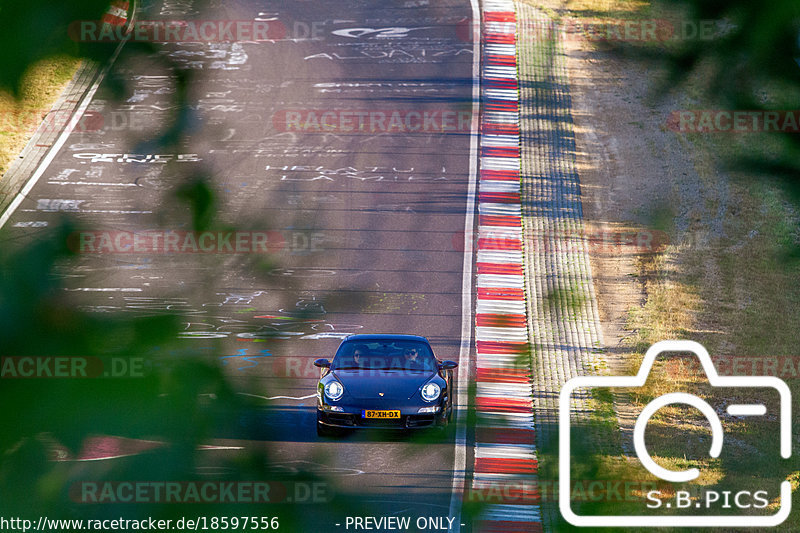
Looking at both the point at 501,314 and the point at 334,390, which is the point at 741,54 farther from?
the point at 334,390

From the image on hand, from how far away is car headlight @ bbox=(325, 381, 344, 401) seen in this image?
35.7ft

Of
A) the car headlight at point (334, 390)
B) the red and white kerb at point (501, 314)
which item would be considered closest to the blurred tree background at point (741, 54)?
the red and white kerb at point (501, 314)

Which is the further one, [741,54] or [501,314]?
[501,314]

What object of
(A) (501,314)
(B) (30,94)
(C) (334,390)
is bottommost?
(C) (334,390)

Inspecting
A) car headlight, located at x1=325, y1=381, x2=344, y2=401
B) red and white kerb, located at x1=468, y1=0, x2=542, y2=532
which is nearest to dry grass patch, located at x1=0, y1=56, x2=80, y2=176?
red and white kerb, located at x1=468, y1=0, x2=542, y2=532

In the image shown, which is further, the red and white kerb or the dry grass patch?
the red and white kerb

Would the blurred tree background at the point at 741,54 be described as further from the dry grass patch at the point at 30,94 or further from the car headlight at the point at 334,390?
the car headlight at the point at 334,390

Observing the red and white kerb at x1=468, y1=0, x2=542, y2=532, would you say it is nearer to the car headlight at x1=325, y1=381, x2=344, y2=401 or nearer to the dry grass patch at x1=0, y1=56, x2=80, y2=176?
the dry grass patch at x1=0, y1=56, x2=80, y2=176

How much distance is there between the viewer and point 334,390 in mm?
11031

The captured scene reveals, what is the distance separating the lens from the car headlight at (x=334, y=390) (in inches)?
428

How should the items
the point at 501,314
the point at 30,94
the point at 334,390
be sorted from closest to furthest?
the point at 30,94 → the point at 501,314 → the point at 334,390

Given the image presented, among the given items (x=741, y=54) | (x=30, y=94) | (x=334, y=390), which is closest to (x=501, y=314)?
(x=741, y=54)

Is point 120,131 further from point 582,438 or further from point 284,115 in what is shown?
point 284,115

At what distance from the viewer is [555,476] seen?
1.79m
